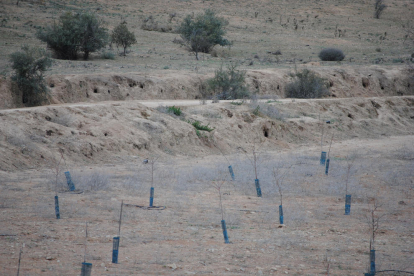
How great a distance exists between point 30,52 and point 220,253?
15.1 m

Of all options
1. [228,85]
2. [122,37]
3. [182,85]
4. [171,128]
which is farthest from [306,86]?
[122,37]

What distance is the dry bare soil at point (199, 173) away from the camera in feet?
20.2

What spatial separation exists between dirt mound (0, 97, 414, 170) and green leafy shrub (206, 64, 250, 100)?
87.8 inches

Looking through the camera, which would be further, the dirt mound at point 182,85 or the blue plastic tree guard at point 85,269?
the dirt mound at point 182,85

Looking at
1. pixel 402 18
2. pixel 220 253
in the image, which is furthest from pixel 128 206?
pixel 402 18

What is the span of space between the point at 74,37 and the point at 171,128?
1588 centimetres

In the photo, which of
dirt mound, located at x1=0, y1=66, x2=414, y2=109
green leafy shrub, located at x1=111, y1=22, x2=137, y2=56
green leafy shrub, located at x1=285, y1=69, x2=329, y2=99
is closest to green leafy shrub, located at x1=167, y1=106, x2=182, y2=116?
dirt mound, located at x1=0, y1=66, x2=414, y2=109

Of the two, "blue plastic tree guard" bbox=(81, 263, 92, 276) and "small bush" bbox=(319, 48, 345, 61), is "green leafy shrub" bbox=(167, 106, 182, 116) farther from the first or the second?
"small bush" bbox=(319, 48, 345, 61)

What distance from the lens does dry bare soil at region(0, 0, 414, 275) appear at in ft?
20.2

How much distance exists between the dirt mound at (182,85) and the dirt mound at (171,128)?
2.50 metres

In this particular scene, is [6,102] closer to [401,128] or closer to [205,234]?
[205,234]

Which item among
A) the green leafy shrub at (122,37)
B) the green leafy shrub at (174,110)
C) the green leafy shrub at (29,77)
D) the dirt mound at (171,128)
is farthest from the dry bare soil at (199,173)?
the green leafy shrub at (122,37)

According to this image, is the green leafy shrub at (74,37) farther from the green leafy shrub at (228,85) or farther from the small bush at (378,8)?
the small bush at (378,8)

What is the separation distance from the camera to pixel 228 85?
909 inches
